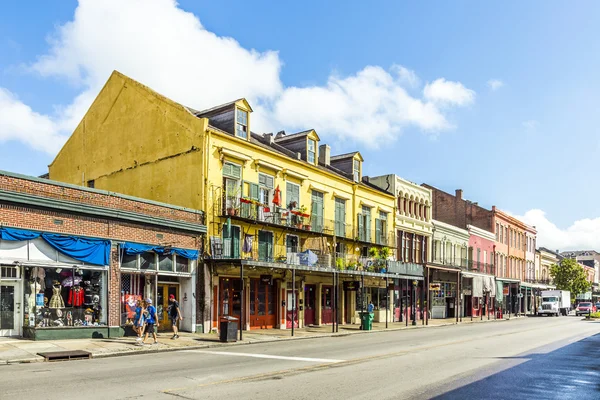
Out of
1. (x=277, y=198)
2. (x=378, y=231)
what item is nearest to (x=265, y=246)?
(x=277, y=198)

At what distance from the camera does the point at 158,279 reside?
2411 centimetres

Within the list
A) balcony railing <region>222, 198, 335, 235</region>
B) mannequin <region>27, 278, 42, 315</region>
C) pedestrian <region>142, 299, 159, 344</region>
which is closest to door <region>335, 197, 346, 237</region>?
balcony railing <region>222, 198, 335, 235</region>

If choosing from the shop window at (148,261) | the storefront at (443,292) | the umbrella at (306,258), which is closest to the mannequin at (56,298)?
the shop window at (148,261)

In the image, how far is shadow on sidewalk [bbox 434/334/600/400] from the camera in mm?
10844

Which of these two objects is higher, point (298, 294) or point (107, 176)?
point (107, 176)

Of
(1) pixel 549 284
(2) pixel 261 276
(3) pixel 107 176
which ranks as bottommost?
(1) pixel 549 284

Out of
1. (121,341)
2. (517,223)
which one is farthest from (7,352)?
(517,223)

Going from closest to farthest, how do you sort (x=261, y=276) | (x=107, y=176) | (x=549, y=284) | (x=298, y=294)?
(x=261, y=276) → (x=107, y=176) → (x=298, y=294) → (x=549, y=284)

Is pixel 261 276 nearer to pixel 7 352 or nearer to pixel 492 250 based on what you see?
pixel 7 352

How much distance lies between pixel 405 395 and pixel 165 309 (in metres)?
16.2

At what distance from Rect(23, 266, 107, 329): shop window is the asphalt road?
A: 5050mm

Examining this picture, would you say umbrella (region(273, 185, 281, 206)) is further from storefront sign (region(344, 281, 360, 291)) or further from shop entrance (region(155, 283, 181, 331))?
storefront sign (region(344, 281, 360, 291))

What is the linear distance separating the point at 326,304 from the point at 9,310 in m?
19.7

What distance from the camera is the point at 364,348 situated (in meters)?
19.2
